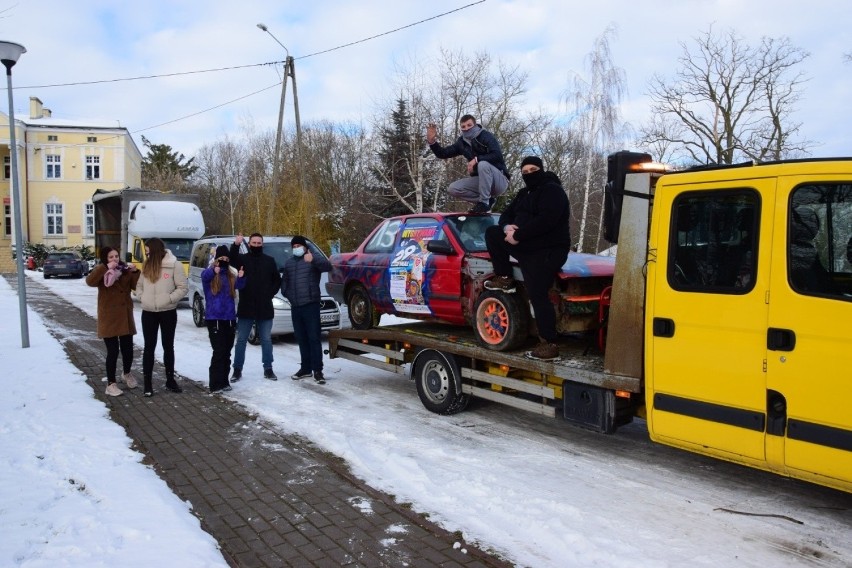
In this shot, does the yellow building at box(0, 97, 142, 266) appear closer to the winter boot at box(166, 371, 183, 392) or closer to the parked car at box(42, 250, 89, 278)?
the parked car at box(42, 250, 89, 278)

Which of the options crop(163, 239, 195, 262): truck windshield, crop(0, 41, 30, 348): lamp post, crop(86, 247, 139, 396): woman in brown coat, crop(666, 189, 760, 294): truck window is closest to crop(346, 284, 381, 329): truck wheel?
crop(86, 247, 139, 396): woman in brown coat

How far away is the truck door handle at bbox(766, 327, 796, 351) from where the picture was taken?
4.01m

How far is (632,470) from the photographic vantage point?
5.31 metres

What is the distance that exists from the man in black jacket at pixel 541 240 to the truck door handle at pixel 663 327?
1.13 m

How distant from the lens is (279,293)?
1181 cm

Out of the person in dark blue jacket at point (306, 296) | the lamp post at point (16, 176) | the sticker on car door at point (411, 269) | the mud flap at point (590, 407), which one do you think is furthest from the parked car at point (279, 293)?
the mud flap at point (590, 407)

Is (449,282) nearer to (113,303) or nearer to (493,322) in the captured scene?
(493,322)

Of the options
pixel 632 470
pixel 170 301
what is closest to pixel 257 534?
pixel 632 470

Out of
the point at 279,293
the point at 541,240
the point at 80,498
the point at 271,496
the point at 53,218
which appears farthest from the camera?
the point at 53,218

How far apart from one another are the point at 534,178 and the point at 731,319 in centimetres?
229

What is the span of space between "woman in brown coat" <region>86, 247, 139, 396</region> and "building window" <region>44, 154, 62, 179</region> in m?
52.1

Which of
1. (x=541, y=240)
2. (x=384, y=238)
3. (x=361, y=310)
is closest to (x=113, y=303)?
(x=361, y=310)

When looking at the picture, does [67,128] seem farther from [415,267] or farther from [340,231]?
[415,267]

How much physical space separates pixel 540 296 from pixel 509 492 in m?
1.75
